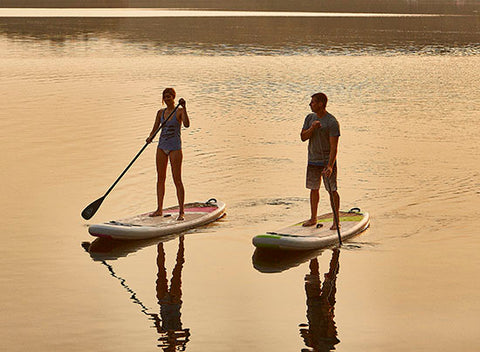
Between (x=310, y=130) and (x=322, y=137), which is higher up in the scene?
(x=310, y=130)

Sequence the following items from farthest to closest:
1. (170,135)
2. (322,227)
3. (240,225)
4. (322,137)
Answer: (240,225) → (170,135) → (322,227) → (322,137)

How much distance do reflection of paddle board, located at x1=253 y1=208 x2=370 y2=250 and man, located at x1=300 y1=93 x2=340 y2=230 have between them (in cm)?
26

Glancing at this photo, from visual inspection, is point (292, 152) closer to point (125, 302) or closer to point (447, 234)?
point (447, 234)

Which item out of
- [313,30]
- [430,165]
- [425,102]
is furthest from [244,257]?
[313,30]

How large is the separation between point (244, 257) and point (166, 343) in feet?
12.7

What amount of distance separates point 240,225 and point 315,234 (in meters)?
2.05

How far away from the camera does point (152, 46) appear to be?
75.4m

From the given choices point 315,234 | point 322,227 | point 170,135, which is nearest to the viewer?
point 315,234

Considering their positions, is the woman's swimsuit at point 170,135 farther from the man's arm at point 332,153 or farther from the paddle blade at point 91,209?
the man's arm at point 332,153

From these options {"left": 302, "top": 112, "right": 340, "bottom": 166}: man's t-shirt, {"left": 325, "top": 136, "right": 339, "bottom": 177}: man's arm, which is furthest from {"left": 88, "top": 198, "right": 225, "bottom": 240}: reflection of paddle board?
{"left": 325, "top": 136, "right": 339, "bottom": 177}: man's arm

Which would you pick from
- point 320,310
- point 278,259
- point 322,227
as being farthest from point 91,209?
point 320,310

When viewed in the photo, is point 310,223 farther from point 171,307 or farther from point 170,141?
point 171,307

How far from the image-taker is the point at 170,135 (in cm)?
1480

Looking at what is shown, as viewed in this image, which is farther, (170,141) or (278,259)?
(170,141)
